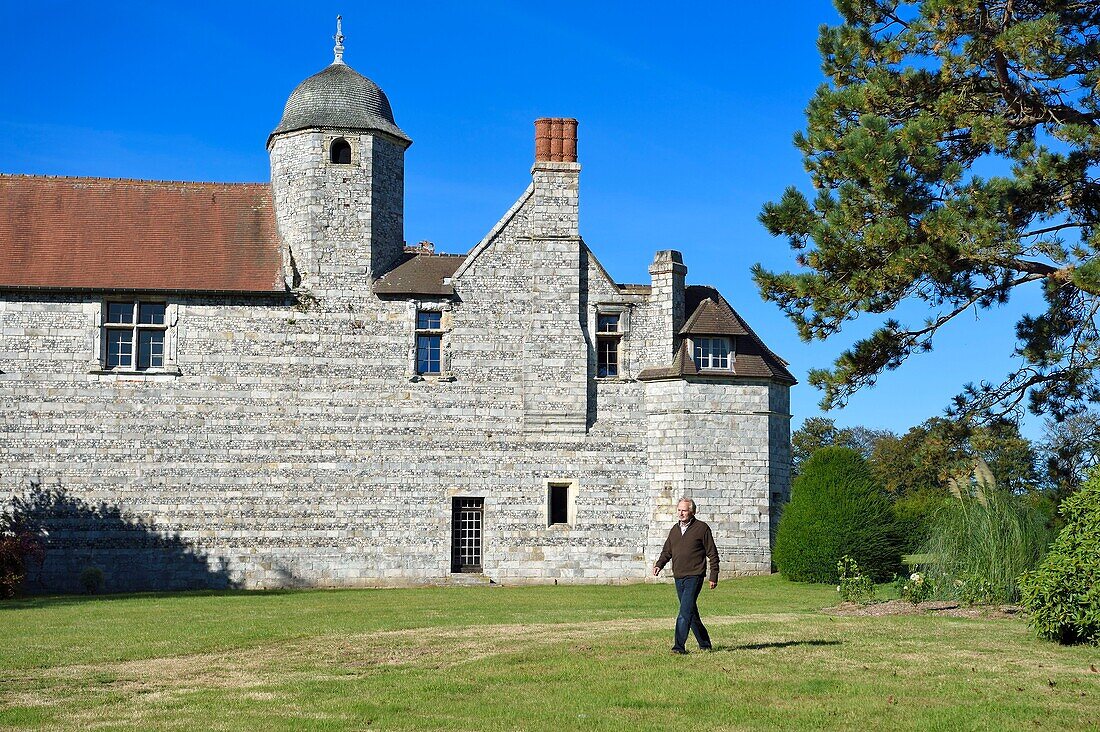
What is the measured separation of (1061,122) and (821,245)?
13.4ft

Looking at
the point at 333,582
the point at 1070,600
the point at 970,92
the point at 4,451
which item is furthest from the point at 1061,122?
the point at 4,451

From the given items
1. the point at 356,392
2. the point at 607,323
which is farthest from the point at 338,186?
the point at 607,323

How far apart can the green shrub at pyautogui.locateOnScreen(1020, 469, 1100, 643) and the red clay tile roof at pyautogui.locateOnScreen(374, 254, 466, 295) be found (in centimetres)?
1816

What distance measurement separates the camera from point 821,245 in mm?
18562

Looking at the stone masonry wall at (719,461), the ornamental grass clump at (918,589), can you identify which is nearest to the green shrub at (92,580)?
the stone masonry wall at (719,461)

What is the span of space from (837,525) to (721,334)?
18.8ft

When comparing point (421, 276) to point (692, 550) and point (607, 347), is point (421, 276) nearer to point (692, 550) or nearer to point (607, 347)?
point (607, 347)

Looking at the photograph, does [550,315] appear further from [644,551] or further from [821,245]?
[821,245]

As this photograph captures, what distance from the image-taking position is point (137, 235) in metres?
30.9

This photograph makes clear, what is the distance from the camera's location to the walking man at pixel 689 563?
13953mm

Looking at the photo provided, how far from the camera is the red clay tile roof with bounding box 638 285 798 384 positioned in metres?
30.5

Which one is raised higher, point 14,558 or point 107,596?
point 14,558

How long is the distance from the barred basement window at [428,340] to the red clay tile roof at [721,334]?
5.08 m

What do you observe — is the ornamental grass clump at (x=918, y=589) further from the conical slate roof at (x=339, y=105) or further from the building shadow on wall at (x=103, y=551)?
the conical slate roof at (x=339, y=105)
